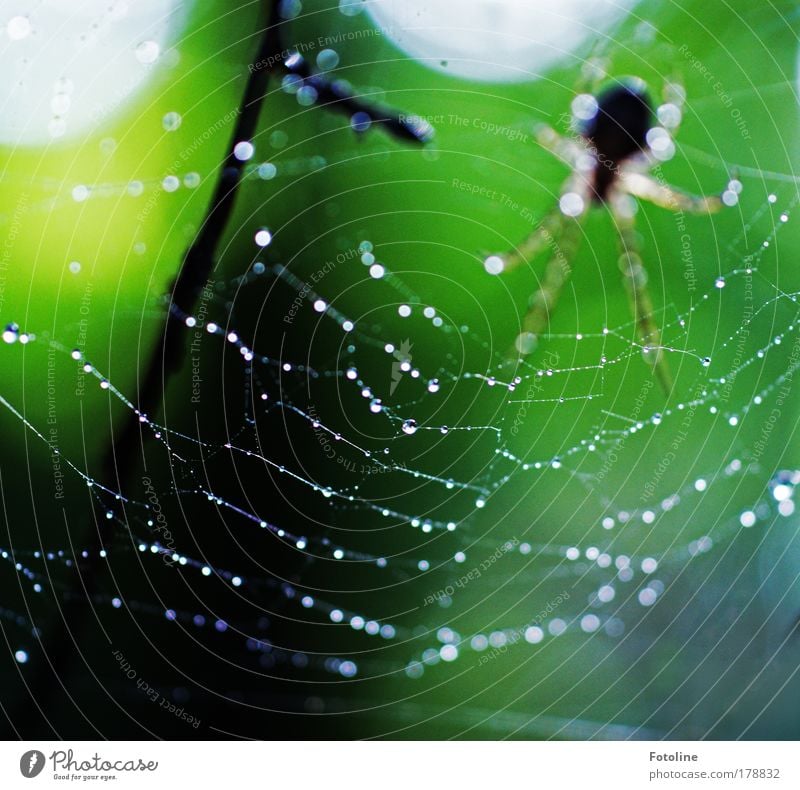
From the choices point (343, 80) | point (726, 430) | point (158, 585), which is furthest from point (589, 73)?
point (158, 585)

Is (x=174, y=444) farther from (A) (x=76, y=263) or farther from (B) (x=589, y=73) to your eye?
(B) (x=589, y=73)

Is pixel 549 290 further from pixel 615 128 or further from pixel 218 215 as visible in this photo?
pixel 218 215
